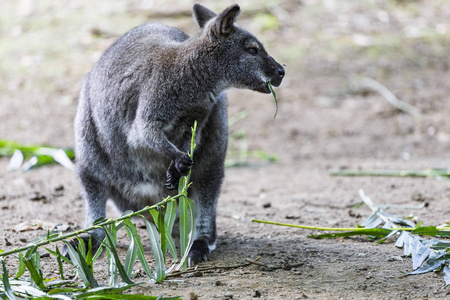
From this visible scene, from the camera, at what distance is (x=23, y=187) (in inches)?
201

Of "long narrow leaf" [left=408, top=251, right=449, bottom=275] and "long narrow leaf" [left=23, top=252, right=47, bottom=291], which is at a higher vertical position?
"long narrow leaf" [left=23, top=252, right=47, bottom=291]

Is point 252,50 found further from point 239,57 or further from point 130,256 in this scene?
point 130,256

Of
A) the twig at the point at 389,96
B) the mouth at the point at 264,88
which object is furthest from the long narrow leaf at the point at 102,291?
the twig at the point at 389,96

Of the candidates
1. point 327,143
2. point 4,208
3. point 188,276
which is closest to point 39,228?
point 4,208

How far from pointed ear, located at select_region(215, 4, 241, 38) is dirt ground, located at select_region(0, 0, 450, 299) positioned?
4.22 ft

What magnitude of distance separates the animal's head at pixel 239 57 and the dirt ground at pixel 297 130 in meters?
0.99

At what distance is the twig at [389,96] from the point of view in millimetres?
7795

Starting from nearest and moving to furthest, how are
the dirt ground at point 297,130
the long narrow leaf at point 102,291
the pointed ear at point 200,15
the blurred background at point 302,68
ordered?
the long narrow leaf at point 102,291, the dirt ground at point 297,130, the pointed ear at point 200,15, the blurred background at point 302,68

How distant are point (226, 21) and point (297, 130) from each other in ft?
13.5

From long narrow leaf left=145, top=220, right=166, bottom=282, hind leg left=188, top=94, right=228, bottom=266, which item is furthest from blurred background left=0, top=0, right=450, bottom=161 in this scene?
long narrow leaf left=145, top=220, right=166, bottom=282

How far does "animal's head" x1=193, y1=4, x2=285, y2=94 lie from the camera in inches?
141

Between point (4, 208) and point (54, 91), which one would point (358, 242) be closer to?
point (4, 208)

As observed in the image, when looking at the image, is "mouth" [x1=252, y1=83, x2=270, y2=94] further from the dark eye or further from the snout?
the dark eye

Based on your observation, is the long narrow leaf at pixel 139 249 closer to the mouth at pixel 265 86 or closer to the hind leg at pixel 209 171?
the hind leg at pixel 209 171
